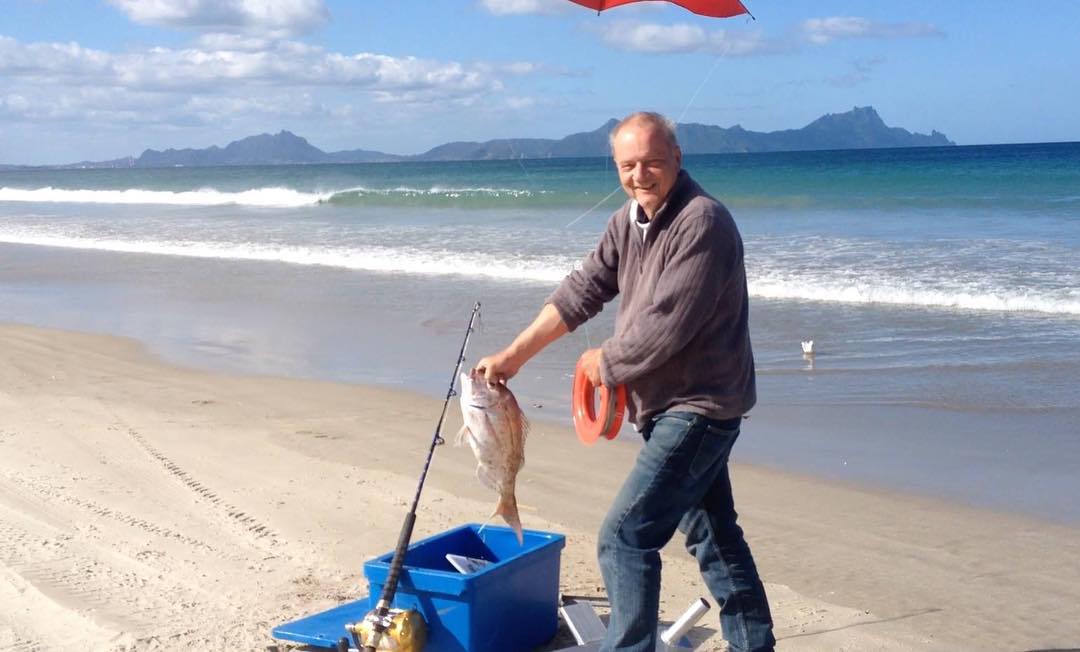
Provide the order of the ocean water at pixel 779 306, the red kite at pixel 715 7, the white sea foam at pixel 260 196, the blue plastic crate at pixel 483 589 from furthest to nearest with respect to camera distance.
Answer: the white sea foam at pixel 260 196, the ocean water at pixel 779 306, the red kite at pixel 715 7, the blue plastic crate at pixel 483 589

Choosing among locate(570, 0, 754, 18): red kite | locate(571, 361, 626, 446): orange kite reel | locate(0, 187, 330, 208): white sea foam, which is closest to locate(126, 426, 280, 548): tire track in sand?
locate(571, 361, 626, 446): orange kite reel

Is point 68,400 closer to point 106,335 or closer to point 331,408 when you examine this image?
point 331,408

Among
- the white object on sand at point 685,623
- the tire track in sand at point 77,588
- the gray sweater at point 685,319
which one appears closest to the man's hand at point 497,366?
the gray sweater at point 685,319

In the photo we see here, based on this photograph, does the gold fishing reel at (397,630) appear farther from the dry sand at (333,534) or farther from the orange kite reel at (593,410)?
the orange kite reel at (593,410)

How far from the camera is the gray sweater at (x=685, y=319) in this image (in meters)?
3.13

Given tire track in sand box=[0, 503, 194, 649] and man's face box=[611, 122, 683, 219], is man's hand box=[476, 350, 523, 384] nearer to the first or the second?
man's face box=[611, 122, 683, 219]

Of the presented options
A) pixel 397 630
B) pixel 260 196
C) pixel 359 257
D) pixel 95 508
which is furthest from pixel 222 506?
pixel 260 196

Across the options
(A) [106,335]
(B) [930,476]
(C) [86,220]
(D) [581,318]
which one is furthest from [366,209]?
(D) [581,318]

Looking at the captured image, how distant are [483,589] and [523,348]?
0.80 metres

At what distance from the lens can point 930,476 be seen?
6.39 meters

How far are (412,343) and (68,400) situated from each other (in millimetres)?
3217

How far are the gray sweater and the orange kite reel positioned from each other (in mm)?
42

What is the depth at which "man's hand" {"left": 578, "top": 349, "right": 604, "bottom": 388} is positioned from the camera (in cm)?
336

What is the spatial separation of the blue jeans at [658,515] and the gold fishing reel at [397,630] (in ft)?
2.11
